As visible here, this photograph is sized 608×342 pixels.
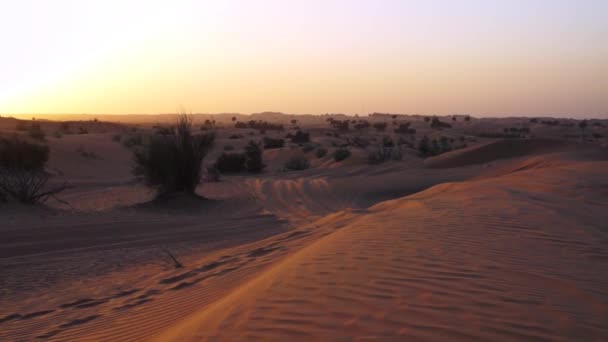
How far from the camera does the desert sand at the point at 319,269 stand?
435cm

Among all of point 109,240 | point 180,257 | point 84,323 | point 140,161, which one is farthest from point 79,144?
point 84,323

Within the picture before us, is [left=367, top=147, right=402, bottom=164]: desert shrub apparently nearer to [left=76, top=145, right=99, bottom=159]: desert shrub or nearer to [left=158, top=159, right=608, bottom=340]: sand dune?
[left=76, top=145, right=99, bottom=159]: desert shrub

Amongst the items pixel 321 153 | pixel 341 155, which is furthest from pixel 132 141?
pixel 341 155

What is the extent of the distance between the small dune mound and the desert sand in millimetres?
10151

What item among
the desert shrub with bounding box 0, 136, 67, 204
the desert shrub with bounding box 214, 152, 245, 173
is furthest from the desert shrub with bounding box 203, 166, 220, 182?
the desert shrub with bounding box 0, 136, 67, 204

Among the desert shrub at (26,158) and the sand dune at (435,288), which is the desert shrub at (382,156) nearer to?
the desert shrub at (26,158)

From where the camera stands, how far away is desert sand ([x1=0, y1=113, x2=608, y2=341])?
4352 millimetres

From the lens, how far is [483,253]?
21.0ft

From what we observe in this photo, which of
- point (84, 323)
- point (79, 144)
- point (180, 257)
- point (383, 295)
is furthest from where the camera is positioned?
point (79, 144)

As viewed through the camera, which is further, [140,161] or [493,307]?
[140,161]

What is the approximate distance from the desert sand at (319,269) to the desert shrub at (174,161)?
2.18 ft

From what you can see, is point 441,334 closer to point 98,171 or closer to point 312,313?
point 312,313

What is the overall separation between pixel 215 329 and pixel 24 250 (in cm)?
771

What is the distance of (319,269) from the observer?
6.04m
